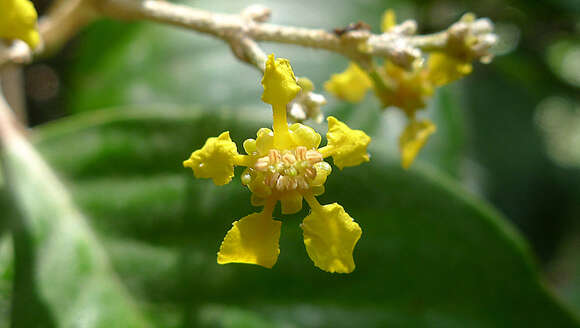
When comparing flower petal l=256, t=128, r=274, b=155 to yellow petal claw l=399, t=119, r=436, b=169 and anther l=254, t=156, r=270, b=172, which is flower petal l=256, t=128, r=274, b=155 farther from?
yellow petal claw l=399, t=119, r=436, b=169

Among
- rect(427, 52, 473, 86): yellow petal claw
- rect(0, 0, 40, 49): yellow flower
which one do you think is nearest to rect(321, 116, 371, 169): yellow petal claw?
rect(427, 52, 473, 86): yellow petal claw

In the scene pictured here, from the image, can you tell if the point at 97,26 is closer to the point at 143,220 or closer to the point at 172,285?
the point at 143,220

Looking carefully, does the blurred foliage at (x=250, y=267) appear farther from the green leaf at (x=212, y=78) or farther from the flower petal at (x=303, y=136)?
the green leaf at (x=212, y=78)

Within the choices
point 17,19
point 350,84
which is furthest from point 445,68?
point 17,19

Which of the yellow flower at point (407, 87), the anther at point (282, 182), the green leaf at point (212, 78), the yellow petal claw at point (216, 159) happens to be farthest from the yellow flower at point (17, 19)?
the green leaf at point (212, 78)

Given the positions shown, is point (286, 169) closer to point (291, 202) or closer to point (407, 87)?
point (291, 202)
